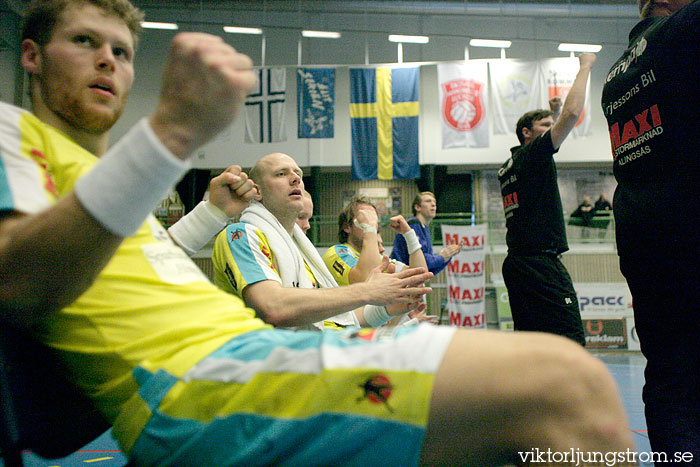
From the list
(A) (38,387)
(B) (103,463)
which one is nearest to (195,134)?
(A) (38,387)

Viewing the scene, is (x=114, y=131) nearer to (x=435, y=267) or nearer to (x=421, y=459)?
(x=435, y=267)

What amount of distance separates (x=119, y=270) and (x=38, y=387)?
28 cm

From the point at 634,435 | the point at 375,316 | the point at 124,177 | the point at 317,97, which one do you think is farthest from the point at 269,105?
the point at 124,177

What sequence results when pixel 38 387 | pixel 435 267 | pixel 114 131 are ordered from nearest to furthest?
1. pixel 38 387
2. pixel 435 267
3. pixel 114 131

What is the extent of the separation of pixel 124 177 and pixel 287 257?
158cm

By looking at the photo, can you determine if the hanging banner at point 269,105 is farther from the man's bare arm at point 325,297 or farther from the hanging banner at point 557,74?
the man's bare arm at point 325,297

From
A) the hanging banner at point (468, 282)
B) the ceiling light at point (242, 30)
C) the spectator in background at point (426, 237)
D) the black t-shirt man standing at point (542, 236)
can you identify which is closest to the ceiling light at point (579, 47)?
the hanging banner at point (468, 282)

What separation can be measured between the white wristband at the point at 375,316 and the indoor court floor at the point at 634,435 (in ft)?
4.77

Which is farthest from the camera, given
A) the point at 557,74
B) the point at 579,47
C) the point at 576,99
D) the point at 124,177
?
the point at 579,47

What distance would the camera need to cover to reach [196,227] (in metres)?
1.77

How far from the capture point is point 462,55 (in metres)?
13.7

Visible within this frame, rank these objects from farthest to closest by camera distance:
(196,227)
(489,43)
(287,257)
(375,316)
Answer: (489,43)
(375,316)
(287,257)
(196,227)

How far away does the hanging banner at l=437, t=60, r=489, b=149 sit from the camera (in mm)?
10820

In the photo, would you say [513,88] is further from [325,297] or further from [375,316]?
[325,297]
